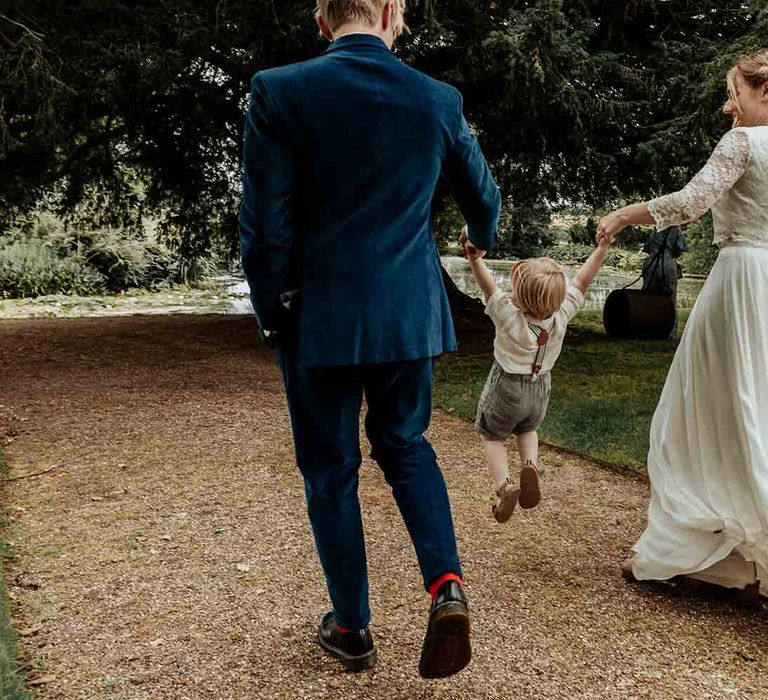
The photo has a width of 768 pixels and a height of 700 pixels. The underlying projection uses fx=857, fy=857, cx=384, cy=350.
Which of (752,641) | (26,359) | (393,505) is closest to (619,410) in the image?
(393,505)

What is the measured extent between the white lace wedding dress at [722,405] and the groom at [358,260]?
110cm

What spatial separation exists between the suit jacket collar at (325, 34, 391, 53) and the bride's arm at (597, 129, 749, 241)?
46.1 inches

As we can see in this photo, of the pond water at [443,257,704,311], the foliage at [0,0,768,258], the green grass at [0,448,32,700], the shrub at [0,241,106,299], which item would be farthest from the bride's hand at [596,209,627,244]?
the shrub at [0,241,106,299]

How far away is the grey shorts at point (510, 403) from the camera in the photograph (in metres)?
3.75

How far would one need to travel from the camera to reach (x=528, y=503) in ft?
12.3

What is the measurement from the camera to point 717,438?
338 centimetres

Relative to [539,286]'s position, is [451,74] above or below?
above

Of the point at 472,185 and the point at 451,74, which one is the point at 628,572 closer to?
the point at 472,185

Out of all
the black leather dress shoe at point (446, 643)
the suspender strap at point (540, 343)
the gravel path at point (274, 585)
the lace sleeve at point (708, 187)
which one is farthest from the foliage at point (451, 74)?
the black leather dress shoe at point (446, 643)

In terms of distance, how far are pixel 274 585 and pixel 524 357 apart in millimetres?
1431

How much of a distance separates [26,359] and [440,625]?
25.4ft

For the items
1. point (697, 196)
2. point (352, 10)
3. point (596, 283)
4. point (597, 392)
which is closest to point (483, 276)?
point (697, 196)

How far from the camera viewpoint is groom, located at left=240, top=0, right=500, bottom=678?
2.31 meters

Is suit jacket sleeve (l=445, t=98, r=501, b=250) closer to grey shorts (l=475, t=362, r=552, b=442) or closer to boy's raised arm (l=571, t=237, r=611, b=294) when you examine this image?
boy's raised arm (l=571, t=237, r=611, b=294)
